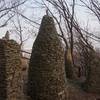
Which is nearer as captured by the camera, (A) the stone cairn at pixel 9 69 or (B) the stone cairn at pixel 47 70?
(A) the stone cairn at pixel 9 69

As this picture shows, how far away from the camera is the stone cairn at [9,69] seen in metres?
9.03

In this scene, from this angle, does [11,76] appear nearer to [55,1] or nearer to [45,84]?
[45,84]

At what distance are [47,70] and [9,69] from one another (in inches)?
85.2

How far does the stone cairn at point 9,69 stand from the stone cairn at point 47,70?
5.03 ft

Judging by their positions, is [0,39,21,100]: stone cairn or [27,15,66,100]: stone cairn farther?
[27,15,66,100]: stone cairn

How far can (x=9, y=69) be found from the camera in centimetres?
919

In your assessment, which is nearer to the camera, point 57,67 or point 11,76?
point 11,76

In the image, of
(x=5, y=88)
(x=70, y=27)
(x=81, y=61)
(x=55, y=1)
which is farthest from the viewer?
(x=81, y=61)

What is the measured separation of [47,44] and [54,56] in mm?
558

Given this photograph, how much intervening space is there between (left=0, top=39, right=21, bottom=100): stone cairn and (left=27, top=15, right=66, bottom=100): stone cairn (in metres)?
1.53

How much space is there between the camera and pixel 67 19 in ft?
90.3

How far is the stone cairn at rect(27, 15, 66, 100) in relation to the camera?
11.0 meters

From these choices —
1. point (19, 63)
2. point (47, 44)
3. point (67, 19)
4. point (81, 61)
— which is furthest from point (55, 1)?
point (19, 63)

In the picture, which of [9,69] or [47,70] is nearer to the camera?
[9,69]
